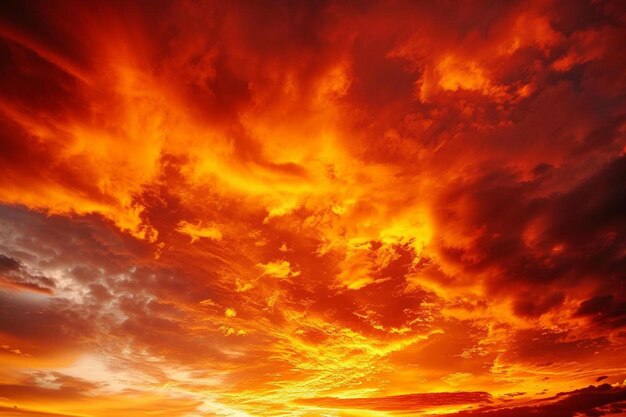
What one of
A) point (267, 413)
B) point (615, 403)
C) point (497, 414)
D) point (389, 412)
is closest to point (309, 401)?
point (267, 413)

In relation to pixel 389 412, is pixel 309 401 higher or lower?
higher

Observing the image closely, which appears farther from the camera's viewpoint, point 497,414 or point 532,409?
point 497,414

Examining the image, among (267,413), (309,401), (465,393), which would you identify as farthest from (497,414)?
(267,413)

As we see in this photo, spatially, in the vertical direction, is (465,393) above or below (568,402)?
above

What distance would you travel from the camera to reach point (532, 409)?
46531 millimetres

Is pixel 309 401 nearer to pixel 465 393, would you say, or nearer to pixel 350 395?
pixel 350 395

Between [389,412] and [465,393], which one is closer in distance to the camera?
[465,393]

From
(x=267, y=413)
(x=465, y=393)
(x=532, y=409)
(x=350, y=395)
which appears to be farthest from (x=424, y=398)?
(x=267, y=413)

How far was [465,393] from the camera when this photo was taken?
149 ft

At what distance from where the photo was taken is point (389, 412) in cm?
5050

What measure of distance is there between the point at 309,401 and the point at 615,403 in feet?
157

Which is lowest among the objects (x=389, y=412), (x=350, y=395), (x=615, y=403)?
(x=615, y=403)

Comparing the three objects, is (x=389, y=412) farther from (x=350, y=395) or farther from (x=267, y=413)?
(x=267, y=413)

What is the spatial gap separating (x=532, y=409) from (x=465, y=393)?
11.8m
